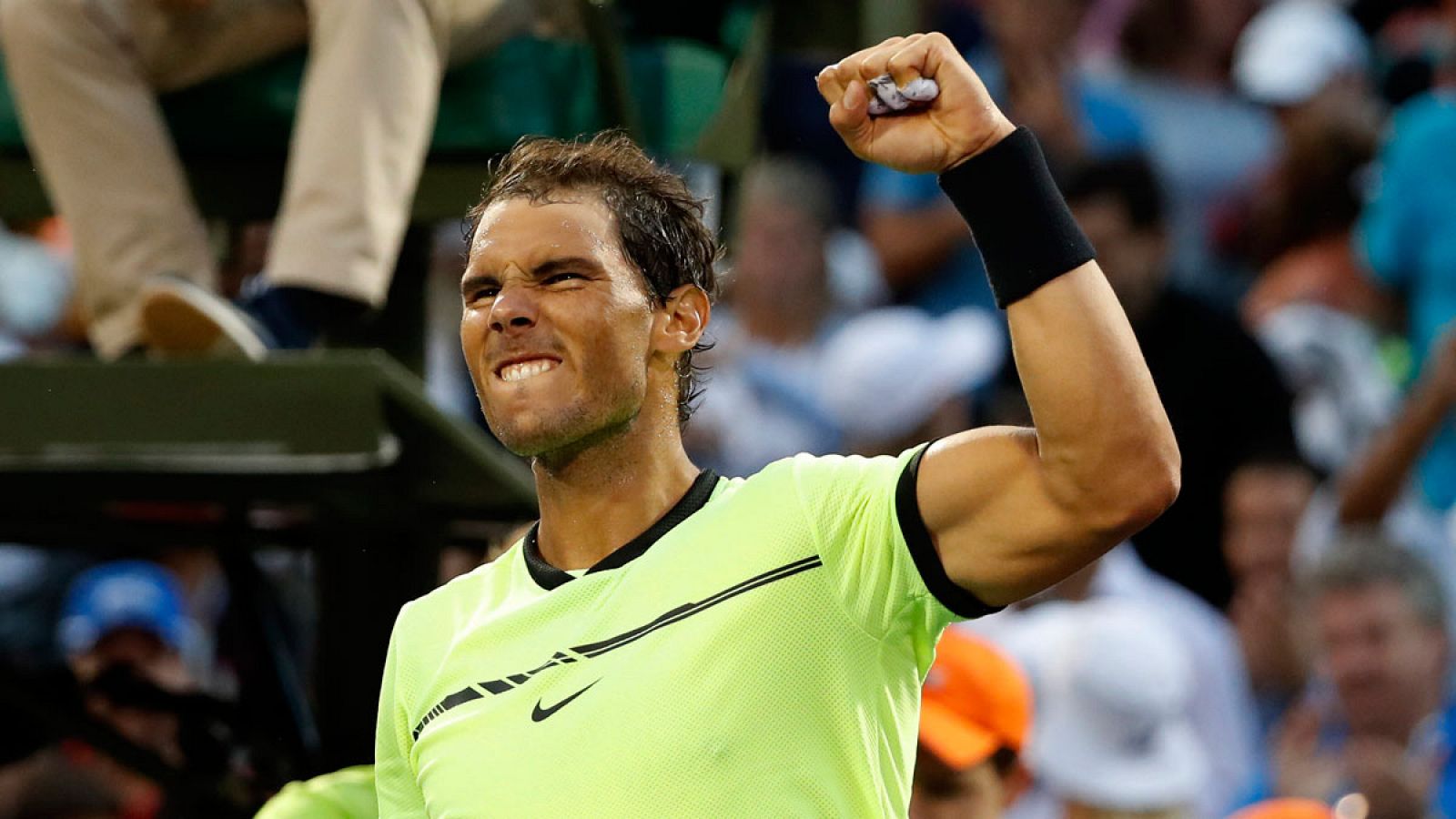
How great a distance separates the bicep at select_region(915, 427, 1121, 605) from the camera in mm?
1799

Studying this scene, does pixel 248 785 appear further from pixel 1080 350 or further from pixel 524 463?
pixel 1080 350

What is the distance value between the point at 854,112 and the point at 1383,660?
281cm

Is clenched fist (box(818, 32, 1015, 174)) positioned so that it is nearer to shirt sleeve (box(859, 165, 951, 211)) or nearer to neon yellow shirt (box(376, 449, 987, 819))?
neon yellow shirt (box(376, 449, 987, 819))

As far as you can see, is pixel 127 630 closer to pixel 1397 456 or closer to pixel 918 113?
pixel 1397 456

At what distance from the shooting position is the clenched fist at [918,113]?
184 cm

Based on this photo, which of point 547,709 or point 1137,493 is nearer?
point 1137,493

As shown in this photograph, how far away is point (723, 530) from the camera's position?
1.96 meters

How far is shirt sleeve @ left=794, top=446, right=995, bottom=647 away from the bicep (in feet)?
0.04

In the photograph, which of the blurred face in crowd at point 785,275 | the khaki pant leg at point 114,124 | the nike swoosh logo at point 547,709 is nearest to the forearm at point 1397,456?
the blurred face in crowd at point 785,275

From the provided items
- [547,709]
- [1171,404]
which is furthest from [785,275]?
[547,709]

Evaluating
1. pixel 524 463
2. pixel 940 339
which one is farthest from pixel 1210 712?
pixel 524 463

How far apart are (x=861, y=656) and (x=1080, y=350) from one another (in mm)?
338

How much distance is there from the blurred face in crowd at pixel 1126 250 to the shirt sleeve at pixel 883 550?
127 inches

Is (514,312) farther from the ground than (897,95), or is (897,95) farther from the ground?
(897,95)
